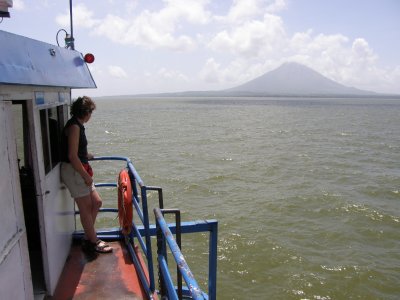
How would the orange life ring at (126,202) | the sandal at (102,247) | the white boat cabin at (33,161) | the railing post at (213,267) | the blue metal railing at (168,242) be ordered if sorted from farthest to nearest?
the sandal at (102,247) → the orange life ring at (126,202) → the railing post at (213,267) → the white boat cabin at (33,161) → the blue metal railing at (168,242)

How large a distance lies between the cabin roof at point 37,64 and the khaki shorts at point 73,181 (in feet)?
3.24

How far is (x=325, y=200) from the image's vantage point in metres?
12.8

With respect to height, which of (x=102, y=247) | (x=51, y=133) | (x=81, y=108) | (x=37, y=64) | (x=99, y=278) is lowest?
(x=99, y=278)

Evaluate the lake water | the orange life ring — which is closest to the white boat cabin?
the orange life ring

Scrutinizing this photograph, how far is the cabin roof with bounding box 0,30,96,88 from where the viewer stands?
279 cm

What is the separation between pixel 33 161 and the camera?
3635mm

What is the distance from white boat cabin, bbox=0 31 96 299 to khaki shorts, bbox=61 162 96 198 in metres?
0.08

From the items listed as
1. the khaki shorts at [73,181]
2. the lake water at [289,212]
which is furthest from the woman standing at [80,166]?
the lake water at [289,212]

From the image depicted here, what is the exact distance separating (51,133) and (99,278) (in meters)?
1.79

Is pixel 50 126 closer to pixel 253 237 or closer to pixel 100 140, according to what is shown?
pixel 253 237

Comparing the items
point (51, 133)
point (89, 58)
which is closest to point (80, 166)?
point (51, 133)

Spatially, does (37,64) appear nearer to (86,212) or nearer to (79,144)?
(79,144)

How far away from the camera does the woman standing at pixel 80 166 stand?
4215mm

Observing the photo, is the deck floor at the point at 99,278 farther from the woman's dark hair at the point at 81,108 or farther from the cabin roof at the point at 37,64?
the cabin roof at the point at 37,64
